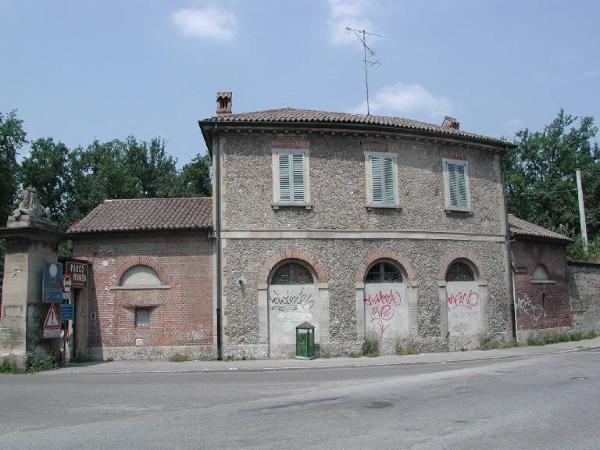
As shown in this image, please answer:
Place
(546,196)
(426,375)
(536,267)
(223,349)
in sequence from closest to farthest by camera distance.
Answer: (426,375), (223,349), (536,267), (546,196)

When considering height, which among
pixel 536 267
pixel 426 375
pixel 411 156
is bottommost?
pixel 426 375

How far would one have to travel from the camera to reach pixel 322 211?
18.5 meters

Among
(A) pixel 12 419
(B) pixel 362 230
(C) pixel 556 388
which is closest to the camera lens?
(A) pixel 12 419

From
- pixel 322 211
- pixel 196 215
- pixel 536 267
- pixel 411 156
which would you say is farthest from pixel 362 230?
pixel 536 267

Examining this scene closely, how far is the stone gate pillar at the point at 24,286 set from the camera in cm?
1503

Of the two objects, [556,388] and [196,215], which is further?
[196,215]

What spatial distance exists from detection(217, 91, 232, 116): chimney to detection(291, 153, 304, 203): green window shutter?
3.56 metres

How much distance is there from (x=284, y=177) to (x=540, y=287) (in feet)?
38.1

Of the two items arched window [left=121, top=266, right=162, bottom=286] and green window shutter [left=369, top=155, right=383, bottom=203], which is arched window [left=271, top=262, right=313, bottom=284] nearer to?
green window shutter [left=369, top=155, right=383, bottom=203]

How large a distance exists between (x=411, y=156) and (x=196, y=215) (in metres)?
7.83

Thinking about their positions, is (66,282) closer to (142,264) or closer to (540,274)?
(142,264)

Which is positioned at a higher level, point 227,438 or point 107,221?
point 107,221

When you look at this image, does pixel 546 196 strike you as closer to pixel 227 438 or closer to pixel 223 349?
pixel 223 349

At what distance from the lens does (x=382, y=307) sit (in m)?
18.8
